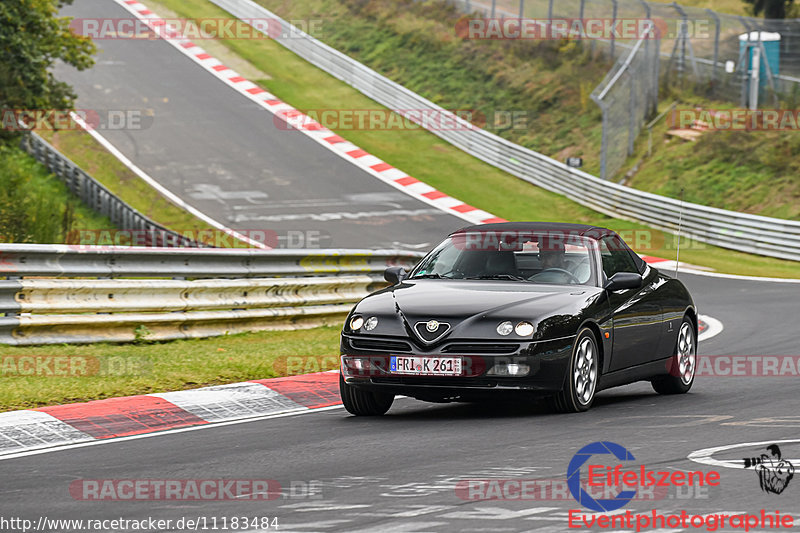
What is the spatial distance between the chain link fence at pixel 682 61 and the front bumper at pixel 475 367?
2221 centimetres

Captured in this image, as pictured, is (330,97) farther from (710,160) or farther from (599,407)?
(599,407)

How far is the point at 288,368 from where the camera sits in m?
11.5

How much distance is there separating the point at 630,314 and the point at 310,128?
28.1 m

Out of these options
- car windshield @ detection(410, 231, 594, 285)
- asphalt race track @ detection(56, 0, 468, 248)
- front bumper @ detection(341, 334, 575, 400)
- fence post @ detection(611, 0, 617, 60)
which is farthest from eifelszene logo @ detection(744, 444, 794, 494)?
fence post @ detection(611, 0, 617, 60)

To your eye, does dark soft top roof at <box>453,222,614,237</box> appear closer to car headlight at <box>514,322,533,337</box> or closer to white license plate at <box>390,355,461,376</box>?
car headlight at <box>514,322,533,337</box>

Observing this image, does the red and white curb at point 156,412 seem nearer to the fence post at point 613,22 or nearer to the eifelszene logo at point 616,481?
the eifelszene logo at point 616,481

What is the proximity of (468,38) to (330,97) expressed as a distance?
718 centimetres

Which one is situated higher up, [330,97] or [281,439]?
[330,97]

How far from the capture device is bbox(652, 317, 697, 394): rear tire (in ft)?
34.9

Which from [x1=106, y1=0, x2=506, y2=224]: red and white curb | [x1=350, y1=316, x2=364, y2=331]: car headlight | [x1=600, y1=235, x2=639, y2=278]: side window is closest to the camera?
[x1=350, y1=316, x2=364, y2=331]: car headlight

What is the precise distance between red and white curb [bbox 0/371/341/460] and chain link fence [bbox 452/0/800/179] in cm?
2127

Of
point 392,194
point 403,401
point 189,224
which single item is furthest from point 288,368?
point 392,194

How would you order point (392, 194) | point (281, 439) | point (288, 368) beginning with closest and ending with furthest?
point (281, 439), point (288, 368), point (392, 194)

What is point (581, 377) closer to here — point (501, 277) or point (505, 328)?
point (505, 328)
